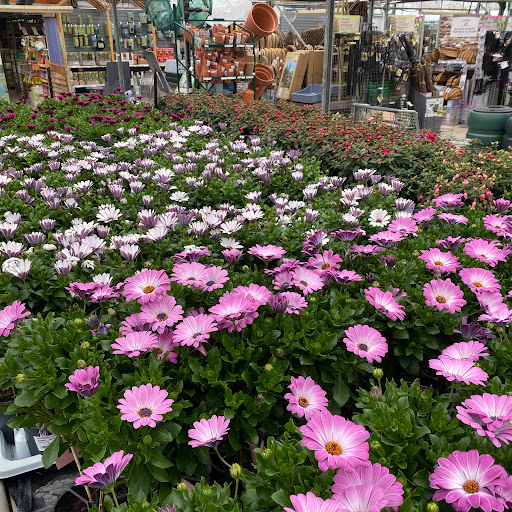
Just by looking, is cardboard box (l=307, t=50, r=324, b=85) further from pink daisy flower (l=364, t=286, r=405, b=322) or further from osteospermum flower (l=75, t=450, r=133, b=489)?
osteospermum flower (l=75, t=450, r=133, b=489)

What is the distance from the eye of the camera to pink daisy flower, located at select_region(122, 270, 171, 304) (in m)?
1.22

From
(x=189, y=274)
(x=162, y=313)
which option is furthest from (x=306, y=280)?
(x=162, y=313)

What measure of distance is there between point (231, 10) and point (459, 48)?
17.3 ft

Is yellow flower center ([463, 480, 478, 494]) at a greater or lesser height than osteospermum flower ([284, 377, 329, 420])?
greater

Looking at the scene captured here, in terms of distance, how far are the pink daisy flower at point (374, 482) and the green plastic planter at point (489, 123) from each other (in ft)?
20.2

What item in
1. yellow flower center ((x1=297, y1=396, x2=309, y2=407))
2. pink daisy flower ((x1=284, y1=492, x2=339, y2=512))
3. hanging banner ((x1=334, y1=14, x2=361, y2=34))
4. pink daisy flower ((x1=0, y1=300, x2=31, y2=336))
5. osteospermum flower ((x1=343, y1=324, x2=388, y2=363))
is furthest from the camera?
hanging banner ((x1=334, y1=14, x2=361, y2=34))

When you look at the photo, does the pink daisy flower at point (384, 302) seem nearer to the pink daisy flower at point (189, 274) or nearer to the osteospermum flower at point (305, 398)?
the osteospermum flower at point (305, 398)

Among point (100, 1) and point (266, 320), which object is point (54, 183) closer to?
point (266, 320)

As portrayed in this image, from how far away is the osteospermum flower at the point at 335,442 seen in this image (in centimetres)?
76

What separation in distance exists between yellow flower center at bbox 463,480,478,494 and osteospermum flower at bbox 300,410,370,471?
16 centimetres

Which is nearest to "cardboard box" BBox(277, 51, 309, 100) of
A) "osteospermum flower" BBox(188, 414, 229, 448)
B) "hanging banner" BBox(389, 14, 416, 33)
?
"hanging banner" BBox(389, 14, 416, 33)

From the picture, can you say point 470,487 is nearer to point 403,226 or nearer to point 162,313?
point 162,313

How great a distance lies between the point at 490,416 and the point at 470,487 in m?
0.16

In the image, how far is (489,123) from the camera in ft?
19.7
